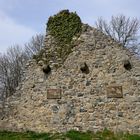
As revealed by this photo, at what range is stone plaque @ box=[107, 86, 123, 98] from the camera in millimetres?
12300

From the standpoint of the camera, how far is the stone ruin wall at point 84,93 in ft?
40.2

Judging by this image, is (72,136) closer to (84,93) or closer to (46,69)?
(84,93)

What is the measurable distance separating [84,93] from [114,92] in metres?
1.00

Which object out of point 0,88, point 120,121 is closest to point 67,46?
point 120,121

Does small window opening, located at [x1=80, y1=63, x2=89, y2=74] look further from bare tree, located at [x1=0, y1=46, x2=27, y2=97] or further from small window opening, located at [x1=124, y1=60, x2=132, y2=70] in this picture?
bare tree, located at [x1=0, y1=46, x2=27, y2=97]

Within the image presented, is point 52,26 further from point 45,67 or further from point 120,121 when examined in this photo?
point 120,121

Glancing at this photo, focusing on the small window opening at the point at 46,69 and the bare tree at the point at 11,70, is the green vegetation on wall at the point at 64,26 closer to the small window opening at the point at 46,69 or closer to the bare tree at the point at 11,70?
the small window opening at the point at 46,69

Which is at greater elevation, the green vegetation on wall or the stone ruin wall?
the green vegetation on wall

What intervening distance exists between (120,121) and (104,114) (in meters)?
0.56

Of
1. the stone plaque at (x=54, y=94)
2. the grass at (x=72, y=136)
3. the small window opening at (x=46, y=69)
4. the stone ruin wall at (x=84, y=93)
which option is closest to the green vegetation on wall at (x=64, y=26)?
the stone ruin wall at (x=84, y=93)

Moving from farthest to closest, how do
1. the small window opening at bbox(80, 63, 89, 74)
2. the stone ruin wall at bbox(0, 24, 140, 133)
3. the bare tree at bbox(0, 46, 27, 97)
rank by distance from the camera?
the bare tree at bbox(0, 46, 27, 97)
the small window opening at bbox(80, 63, 89, 74)
the stone ruin wall at bbox(0, 24, 140, 133)

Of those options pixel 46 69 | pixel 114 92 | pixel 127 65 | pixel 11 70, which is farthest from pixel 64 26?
pixel 11 70

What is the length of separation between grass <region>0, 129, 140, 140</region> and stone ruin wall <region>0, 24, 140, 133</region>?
27 centimetres

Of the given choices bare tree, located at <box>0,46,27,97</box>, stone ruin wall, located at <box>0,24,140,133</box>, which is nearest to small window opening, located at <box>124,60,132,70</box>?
stone ruin wall, located at <box>0,24,140,133</box>
